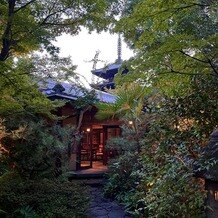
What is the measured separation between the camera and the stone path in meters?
8.26

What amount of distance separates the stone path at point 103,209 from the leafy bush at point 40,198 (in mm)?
752

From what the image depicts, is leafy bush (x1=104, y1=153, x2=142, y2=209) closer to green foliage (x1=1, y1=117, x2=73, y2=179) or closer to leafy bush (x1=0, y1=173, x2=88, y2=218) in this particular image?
leafy bush (x1=0, y1=173, x2=88, y2=218)

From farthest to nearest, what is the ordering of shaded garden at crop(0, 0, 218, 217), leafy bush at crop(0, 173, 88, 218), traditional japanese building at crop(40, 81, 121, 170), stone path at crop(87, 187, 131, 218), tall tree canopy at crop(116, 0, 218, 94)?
1. traditional japanese building at crop(40, 81, 121, 170)
2. stone path at crop(87, 187, 131, 218)
3. leafy bush at crop(0, 173, 88, 218)
4. shaded garden at crop(0, 0, 218, 217)
5. tall tree canopy at crop(116, 0, 218, 94)

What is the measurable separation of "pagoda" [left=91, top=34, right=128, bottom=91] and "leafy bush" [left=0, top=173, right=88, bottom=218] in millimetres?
3262

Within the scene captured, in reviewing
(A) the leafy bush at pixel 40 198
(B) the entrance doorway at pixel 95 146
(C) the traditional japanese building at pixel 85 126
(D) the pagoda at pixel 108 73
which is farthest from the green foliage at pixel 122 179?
(B) the entrance doorway at pixel 95 146

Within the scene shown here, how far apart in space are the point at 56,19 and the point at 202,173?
4.90 meters

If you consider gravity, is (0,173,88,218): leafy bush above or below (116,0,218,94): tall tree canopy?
below

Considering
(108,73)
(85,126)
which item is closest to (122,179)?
(85,126)

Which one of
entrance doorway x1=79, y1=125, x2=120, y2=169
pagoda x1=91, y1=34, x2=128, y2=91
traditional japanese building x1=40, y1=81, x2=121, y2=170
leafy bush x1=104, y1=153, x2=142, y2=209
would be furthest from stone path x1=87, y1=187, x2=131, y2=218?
entrance doorway x1=79, y1=125, x2=120, y2=169

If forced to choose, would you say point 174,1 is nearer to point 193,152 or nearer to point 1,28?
point 193,152

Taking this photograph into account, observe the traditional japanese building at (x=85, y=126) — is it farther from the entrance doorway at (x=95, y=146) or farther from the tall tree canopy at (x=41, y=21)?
the tall tree canopy at (x=41, y=21)

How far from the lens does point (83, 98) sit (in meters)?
11.3

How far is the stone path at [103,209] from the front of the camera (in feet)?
27.1

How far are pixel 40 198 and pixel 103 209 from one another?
8.09 feet
